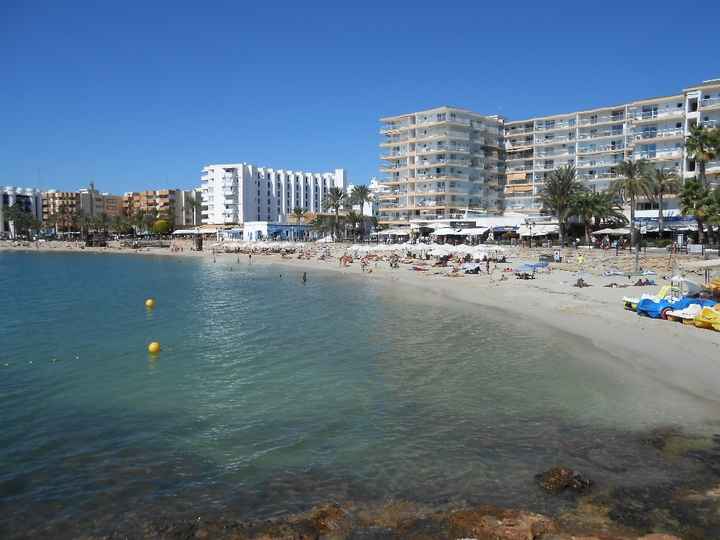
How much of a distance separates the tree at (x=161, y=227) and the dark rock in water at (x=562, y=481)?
144 meters

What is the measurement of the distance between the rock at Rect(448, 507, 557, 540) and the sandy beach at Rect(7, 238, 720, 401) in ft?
27.8

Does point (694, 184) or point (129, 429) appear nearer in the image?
point (129, 429)

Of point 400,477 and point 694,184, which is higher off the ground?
point 694,184

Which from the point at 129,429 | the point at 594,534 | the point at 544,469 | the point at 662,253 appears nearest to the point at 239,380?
the point at 129,429

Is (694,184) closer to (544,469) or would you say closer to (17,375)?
(544,469)

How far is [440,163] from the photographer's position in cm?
9150

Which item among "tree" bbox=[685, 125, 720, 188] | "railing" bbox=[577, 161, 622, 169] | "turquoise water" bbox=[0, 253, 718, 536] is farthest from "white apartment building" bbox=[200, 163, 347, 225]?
"turquoise water" bbox=[0, 253, 718, 536]

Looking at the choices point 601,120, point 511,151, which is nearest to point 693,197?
point 601,120

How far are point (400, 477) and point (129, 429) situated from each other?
261 inches

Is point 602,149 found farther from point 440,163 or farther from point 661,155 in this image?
point 440,163

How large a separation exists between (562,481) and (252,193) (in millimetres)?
137188

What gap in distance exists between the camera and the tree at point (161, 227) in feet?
469

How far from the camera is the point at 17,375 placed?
18.0 m

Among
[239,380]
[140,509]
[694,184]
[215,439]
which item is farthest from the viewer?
[694,184]
